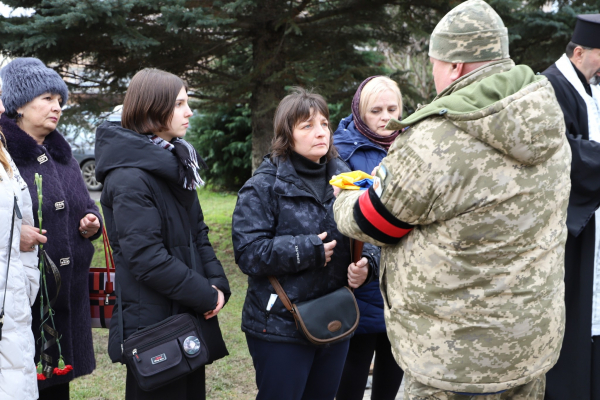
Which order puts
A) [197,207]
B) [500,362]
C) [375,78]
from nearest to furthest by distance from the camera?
[500,362] → [197,207] → [375,78]

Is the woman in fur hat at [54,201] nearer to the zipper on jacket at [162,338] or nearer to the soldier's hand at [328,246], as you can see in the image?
the zipper on jacket at [162,338]

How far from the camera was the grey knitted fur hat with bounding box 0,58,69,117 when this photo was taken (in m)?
2.87

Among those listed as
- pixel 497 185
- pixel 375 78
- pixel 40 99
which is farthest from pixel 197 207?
pixel 497 185

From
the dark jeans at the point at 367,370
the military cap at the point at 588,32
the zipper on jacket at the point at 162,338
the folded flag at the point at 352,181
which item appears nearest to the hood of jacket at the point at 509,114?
the folded flag at the point at 352,181

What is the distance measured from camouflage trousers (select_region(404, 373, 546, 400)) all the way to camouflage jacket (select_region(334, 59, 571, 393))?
2.8 inches

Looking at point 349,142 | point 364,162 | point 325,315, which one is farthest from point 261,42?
point 325,315

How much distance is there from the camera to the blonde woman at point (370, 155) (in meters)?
3.19

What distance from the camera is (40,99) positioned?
290 cm

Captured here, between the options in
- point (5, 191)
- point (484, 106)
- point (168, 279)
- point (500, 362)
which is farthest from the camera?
point (168, 279)

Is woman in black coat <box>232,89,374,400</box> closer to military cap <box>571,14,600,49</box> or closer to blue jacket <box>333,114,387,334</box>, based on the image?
blue jacket <box>333,114,387,334</box>

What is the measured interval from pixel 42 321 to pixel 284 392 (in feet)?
3.97

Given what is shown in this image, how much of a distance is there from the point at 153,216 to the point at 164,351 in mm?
577

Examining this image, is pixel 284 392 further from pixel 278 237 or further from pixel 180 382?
pixel 278 237

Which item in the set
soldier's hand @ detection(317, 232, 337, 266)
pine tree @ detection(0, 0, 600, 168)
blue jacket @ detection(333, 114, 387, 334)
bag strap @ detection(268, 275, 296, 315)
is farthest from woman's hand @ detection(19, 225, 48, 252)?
pine tree @ detection(0, 0, 600, 168)
